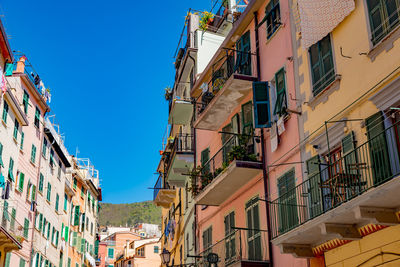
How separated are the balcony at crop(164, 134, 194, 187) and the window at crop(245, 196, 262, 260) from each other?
797cm

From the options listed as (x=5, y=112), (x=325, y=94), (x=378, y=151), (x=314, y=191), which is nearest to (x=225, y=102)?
(x=325, y=94)

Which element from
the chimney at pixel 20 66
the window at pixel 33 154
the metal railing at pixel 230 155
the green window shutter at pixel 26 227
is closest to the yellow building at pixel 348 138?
the metal railing at pixel 230 155

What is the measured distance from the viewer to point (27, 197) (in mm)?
31156

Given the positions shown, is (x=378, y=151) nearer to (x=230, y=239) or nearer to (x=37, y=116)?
(x=230, y=239)

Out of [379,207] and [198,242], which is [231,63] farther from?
[379,207]

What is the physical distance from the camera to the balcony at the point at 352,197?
972 cm

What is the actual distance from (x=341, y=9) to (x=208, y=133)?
11.0 meters

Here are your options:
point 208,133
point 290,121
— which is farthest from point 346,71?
point 208,133

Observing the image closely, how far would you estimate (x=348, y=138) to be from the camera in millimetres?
11875

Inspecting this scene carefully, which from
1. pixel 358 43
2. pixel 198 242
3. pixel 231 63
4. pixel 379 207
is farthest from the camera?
pixel 198 242

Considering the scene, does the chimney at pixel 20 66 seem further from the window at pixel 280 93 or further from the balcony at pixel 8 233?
A: the window at pixel 280 93

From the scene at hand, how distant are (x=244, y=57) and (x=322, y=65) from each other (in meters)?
5.39

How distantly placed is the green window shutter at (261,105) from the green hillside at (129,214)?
12384cm

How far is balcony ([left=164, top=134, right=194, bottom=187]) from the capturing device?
25.1m
